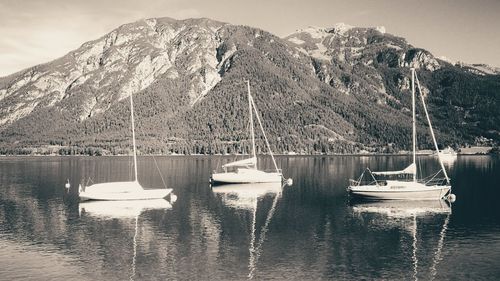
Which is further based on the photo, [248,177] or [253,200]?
[248,177]

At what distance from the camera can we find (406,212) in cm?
8000

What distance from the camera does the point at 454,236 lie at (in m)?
61.8

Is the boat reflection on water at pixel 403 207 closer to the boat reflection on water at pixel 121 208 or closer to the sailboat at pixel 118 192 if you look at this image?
the boat reflection on water at pixel 121 208

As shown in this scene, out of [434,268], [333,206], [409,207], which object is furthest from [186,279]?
[409,207]

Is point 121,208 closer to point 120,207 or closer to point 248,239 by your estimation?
point 120,207

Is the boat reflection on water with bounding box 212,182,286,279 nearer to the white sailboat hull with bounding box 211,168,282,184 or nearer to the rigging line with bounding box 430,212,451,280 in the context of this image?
the white sailboat hull with bounding box 211,168,282,184

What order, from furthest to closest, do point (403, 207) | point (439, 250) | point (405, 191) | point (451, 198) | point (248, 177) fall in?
point (248, 177)
point (451, 198)
point (405, 191)
point (403, 207)
point (439, 250)

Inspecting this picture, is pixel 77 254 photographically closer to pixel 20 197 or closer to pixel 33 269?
pixel 33 269

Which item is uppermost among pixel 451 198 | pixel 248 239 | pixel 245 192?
pixel 245 192

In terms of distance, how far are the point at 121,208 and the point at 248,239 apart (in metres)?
32.3

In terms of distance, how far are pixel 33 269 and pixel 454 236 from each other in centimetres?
4983

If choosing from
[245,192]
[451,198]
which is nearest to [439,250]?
[451,198]

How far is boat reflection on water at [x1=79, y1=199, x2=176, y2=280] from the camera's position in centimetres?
7538

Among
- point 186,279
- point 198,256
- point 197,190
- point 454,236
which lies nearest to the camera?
point 186,279
